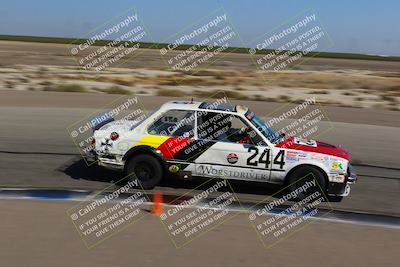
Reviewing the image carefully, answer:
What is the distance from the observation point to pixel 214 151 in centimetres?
834

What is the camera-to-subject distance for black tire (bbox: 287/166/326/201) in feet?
27.0

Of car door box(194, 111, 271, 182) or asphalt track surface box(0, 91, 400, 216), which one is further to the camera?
asphalt track surface box(0, 91, 400, 216)

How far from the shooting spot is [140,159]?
28.0 ft

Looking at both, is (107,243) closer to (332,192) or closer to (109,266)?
(109,266)

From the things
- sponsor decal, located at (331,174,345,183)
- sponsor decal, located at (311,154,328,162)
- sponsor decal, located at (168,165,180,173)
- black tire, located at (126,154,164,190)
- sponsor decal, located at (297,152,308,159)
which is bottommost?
sponsor decal, located at (331,174,345,183)

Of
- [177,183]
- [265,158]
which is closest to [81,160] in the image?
[177,183]

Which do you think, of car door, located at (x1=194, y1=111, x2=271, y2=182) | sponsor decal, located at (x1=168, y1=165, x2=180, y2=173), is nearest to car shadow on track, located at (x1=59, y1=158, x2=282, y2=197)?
sponsor decal, located at (x1=168, y1=165, x2=180, y2=173)

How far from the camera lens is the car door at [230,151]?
8.30m

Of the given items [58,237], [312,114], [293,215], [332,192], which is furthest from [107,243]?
[312,114]

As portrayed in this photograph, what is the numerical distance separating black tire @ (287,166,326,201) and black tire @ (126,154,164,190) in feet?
7.39

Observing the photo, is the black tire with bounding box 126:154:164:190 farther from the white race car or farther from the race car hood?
the race car hood

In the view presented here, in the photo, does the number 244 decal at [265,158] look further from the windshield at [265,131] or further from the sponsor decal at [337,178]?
the sponsor decal at [337,178]

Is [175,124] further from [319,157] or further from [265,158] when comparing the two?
[319,157]

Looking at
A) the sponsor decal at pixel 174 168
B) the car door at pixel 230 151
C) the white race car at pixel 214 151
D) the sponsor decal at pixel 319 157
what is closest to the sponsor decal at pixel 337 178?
the white race car at pixel 214 151
